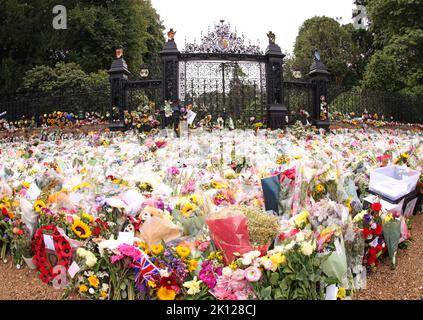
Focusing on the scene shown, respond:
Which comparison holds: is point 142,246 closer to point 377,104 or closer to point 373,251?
point 373,251

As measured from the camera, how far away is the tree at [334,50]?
35.0m

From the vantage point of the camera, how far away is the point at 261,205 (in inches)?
156

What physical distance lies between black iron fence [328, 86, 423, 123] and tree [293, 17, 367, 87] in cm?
1352

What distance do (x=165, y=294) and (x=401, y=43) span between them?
22.5 meters

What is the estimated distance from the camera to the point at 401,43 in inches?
859

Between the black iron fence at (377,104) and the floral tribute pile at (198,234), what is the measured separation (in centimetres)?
1353

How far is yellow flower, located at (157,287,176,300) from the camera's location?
2708 millimetres

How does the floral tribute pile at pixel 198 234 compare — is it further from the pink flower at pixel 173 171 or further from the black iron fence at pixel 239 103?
the black iron fence at pixel 239 103

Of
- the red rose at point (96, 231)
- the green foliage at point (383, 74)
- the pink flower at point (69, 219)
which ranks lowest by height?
the red rose at point (96, 231)

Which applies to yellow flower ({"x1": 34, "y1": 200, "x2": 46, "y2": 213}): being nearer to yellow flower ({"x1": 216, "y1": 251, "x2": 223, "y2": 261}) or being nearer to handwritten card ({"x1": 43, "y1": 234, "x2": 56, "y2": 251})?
handwritten card ({"x1": 43, "y1": 234, "x2": 56, "y2": 251})

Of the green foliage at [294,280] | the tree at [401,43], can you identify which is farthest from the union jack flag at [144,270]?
the tree at [401,43]

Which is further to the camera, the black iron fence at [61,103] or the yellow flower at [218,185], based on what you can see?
the black iron fence at [61,103]
